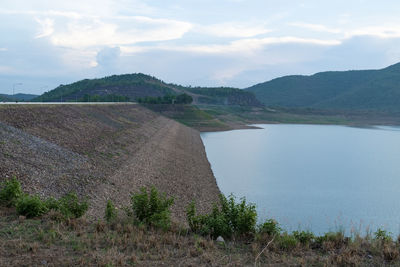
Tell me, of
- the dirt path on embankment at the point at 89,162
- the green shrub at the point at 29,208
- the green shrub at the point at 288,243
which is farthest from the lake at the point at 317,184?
the green shrub at the point at 29,208

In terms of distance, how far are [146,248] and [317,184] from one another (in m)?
23.2

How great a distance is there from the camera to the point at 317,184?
93.8 ft

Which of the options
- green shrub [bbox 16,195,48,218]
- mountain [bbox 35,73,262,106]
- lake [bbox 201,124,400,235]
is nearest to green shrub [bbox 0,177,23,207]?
green shrub [bbox 16,195,48,218]

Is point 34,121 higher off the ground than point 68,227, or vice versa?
point 34,121

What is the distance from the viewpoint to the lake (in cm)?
1908

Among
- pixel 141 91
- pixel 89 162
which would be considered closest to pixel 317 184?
pixel 89 162

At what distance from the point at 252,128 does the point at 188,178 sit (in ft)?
216

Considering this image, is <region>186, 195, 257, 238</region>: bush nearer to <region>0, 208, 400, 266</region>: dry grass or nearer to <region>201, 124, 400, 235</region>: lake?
<region>0, 208, 400, 266</region>: dry grass

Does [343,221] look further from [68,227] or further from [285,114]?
[285,114]

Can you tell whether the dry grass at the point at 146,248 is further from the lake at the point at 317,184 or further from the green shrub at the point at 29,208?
the lake at the point at 317,184

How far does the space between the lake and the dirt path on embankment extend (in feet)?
11.4

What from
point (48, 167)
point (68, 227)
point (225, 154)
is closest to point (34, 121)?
point (48, 167)

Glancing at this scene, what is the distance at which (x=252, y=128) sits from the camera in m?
89.6

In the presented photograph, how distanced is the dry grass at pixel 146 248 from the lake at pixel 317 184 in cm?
121
